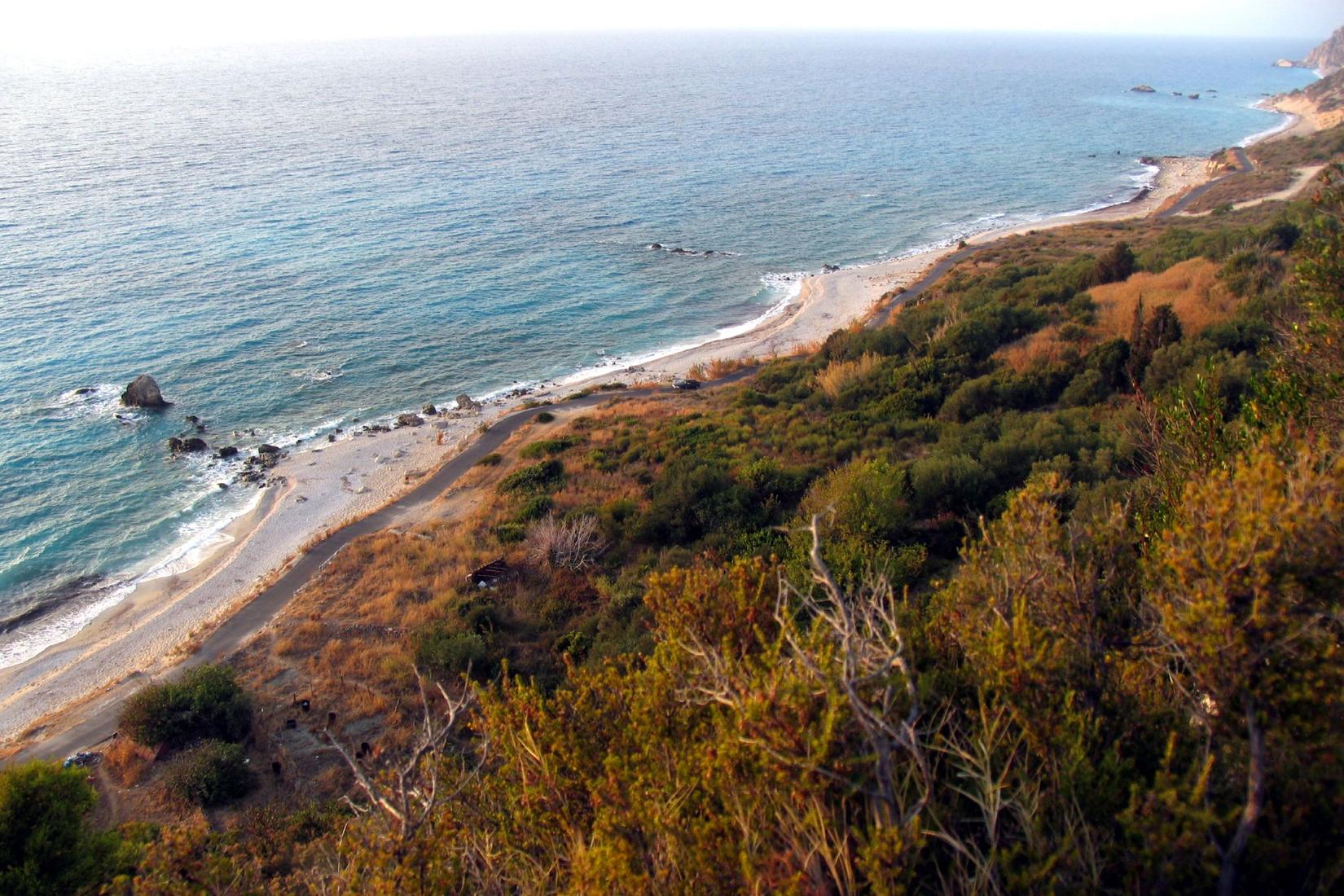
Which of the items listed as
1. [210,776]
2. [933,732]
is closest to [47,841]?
[210,776]

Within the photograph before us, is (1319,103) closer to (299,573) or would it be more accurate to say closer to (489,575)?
(489,575)

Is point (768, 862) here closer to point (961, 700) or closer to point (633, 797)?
point (633, 797)

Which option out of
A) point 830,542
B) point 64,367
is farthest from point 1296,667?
point 64,367

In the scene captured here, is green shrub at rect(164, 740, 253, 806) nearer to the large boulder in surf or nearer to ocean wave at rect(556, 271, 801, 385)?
the large boulder in surf

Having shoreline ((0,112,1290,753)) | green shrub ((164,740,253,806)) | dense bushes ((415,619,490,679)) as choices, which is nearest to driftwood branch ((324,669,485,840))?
green shrub ((164,740,253,806))

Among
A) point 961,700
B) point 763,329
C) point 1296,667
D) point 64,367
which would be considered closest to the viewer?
point 1296,667

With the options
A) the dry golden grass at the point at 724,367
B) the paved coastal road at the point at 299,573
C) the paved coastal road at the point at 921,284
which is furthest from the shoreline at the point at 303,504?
the paved coastal road at the point at 921,284

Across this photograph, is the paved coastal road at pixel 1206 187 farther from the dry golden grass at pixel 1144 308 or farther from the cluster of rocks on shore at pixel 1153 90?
the cluster of rocks on shore at pixel 1153 90
